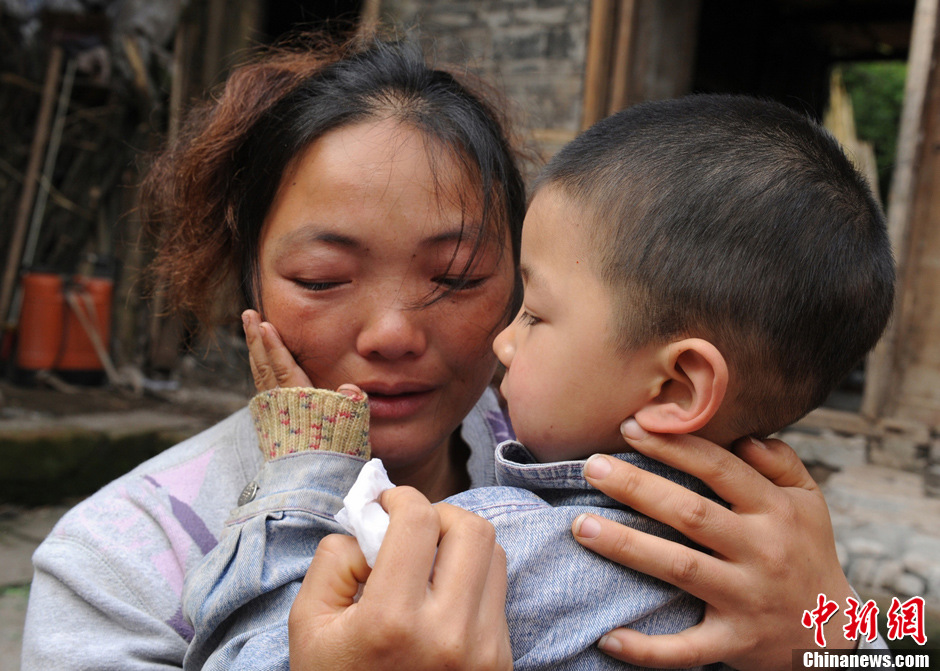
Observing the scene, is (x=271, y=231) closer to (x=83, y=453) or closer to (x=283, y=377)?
(x=283, y=377)

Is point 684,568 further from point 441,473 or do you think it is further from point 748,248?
point 441,473

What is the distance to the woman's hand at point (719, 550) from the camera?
42.7 inches

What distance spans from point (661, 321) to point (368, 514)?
493 mm

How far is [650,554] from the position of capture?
3.54ft

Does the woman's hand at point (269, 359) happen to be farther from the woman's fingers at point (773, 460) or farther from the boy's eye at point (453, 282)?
the woman's fingers at point (773, 460)

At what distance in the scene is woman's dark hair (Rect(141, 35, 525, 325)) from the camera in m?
1.57

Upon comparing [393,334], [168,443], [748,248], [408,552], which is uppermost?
[748,248]

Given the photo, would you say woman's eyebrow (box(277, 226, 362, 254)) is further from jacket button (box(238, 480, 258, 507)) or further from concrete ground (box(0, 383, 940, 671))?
concrete ground (box(0, 383, 940, 671))

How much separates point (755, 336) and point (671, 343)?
118mm

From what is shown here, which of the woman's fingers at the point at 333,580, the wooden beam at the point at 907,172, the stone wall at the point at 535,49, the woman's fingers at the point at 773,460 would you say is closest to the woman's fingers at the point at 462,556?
the woman's fingers at the point at 333,580

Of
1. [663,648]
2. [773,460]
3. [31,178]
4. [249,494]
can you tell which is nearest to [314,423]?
[249,494]

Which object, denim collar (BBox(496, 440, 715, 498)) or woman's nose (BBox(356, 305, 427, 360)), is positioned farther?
woman's nose (BBox(356, 305, 427, 360))

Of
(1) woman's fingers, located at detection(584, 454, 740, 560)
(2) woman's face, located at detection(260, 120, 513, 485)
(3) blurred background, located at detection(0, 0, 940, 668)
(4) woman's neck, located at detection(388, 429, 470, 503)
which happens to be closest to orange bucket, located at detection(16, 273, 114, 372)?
(3) blurred background, located at detection(0, 0, 940, 668)

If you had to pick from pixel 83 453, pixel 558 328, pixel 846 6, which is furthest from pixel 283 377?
pixel 846 6
